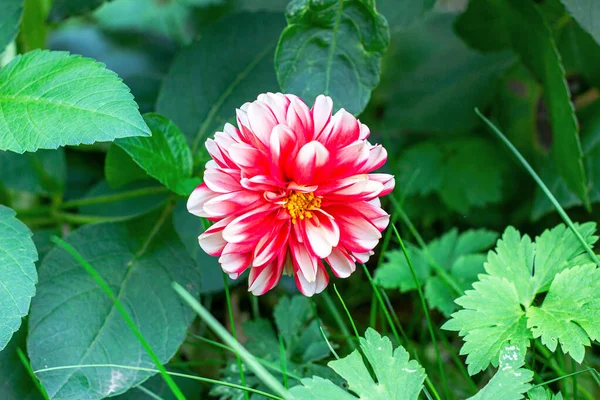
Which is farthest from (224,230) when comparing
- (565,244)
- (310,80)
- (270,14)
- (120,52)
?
(120,52)

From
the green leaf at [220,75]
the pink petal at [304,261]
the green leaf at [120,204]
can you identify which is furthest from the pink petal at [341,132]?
the green leaf at [120,204]

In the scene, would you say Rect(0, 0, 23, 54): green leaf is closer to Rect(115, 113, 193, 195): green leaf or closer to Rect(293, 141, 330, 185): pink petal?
Rect(115, 113, 193, 195): green leaf

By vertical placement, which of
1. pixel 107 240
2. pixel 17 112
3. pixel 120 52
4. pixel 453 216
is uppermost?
pixel 17 112

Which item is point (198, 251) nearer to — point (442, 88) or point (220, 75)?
point (220, 75)

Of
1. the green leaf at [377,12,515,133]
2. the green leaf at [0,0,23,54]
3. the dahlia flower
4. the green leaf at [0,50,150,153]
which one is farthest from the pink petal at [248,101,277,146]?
the green leaf at [377,12,515,133]

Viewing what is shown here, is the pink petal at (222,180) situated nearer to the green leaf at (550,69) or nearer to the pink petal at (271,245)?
the pink petal at (271,245)

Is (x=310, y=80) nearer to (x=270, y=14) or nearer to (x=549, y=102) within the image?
(x=270, y=14)
